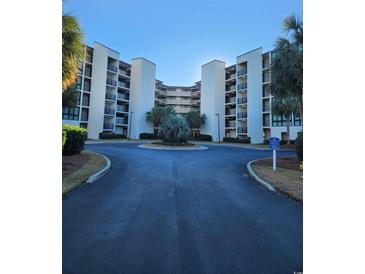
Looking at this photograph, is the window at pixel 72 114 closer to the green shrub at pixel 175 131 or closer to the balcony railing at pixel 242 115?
the green shrub at pixel 175 131

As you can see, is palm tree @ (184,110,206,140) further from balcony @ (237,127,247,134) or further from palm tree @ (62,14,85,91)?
palm tree @ (62,14,85,91)

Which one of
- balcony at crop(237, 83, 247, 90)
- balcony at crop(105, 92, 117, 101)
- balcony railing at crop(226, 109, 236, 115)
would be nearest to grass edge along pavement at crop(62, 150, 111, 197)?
balcony at crop(105, 92, 117, 101)

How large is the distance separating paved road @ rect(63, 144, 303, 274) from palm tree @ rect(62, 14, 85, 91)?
3.44 metres

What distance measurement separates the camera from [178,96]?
6188 centimetres

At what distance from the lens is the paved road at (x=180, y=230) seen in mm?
2799

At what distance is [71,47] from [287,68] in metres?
8.68

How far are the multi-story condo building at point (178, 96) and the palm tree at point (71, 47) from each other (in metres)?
53.0

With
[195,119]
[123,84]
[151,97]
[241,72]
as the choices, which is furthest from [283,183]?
[123,84]

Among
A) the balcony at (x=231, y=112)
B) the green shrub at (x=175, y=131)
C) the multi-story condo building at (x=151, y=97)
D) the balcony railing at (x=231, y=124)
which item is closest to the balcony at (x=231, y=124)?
the balcony railing at (x=231, y=124)

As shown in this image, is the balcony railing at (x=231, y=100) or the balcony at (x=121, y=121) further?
the balcony railing at (x=231, y=100)

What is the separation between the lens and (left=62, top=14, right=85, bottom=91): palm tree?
19.6ft
